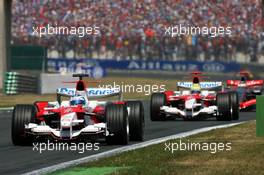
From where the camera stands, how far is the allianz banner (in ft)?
164

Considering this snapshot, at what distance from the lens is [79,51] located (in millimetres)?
51250

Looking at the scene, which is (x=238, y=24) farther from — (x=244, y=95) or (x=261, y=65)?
(x=244, y=95)

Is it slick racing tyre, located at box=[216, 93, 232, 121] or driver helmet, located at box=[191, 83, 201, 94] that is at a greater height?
driver helmet, located at box=[191, 83, 201, 94]

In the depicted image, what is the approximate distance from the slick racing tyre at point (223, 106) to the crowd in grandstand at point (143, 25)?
2607 centimetres

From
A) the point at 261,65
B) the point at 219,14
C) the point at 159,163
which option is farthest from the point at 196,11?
the point at 159,163

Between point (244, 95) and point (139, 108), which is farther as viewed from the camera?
point (244, 95)

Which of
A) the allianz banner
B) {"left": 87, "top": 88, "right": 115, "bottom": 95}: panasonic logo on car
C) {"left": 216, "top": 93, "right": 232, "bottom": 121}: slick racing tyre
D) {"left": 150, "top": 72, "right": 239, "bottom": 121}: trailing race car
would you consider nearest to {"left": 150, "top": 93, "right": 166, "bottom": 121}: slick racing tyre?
{"left": 150, "top": 72, "right": 239, "bottom": 121}: trailing race car

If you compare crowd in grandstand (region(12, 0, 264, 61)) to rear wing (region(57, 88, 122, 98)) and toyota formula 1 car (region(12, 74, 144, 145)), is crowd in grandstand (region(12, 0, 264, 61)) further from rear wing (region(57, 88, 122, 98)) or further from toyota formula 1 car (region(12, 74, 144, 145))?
toyota formula 1 car (region(12, 74, 144, 145))

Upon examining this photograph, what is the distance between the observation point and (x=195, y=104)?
22.1 m

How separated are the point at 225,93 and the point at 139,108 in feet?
22.9

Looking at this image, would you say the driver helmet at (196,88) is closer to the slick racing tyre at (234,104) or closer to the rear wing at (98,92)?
the slick racing tyre at (234,104)

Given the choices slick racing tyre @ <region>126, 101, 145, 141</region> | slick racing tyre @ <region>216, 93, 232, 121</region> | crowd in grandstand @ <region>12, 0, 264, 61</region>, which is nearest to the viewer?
slick racing tyre @ <region>126, 101, 145, 141</region>

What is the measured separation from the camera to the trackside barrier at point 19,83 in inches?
1532

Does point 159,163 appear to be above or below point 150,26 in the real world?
below
